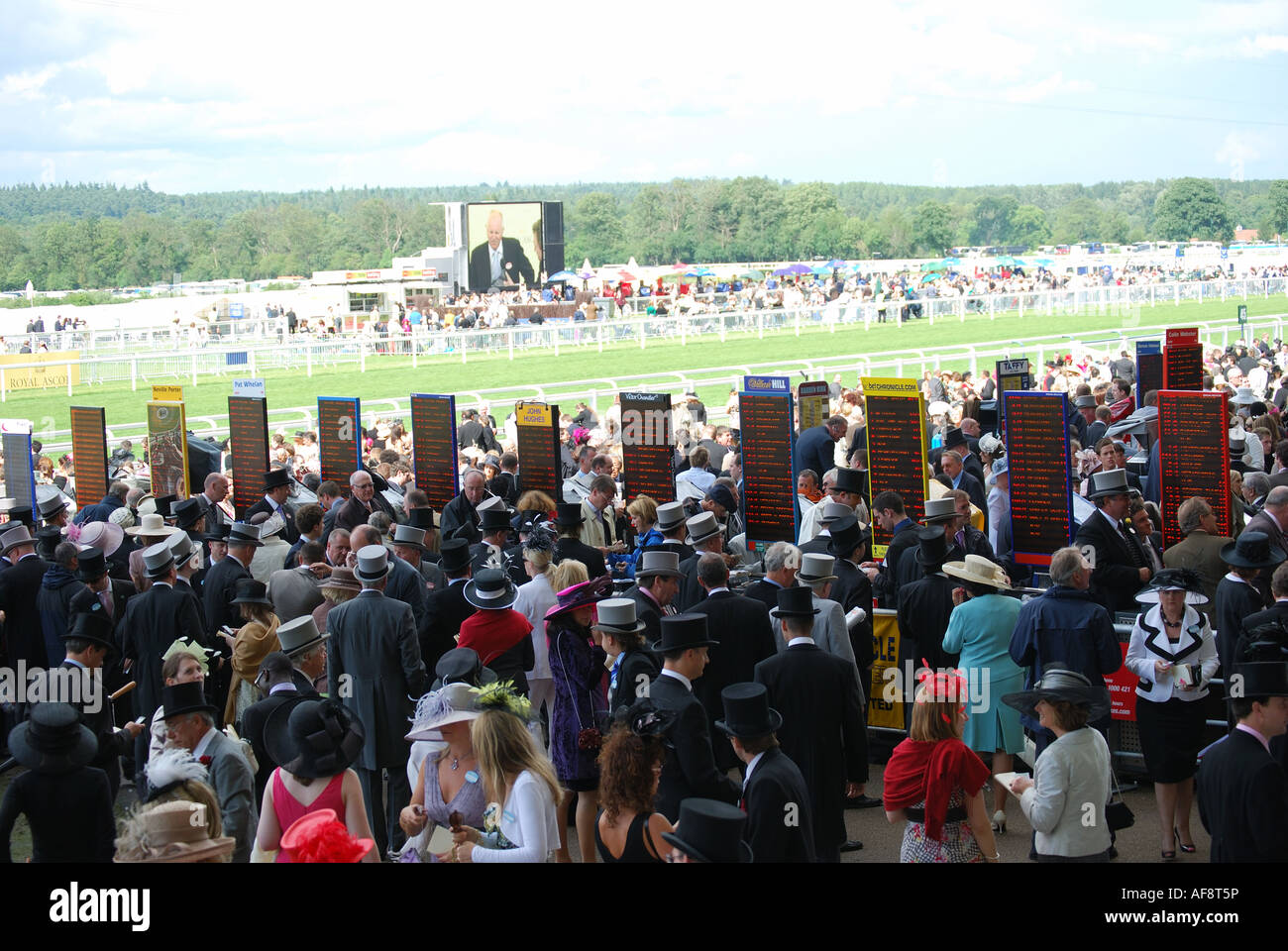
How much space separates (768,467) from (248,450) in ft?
18.1

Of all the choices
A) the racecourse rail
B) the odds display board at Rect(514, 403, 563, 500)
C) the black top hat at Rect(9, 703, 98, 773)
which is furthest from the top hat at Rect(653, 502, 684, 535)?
the racecourse rail

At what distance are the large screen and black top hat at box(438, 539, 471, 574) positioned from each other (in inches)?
2609

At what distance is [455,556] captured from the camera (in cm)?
838

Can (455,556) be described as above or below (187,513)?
below

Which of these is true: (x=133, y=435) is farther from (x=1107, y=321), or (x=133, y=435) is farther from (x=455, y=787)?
(x=1107, y=321)

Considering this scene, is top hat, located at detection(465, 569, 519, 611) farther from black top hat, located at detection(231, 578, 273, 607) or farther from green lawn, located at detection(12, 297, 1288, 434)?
green lawn, located at detection(12, 297, 1288, 434)

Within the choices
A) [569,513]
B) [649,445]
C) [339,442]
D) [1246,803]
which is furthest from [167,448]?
[1246,803]

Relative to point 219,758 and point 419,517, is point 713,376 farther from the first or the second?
point 219,758

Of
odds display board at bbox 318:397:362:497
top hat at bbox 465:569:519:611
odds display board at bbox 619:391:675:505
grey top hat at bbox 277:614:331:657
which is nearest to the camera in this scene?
grey top hat at bbox 277:614:331:657

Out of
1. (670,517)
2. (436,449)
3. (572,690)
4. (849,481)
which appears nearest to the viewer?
(572,690)

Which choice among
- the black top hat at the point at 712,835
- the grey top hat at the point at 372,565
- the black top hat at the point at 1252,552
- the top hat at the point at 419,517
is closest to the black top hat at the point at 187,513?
the top hat at the point at 419,517

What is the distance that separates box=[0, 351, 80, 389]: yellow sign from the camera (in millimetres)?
31031

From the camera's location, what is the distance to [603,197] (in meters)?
167

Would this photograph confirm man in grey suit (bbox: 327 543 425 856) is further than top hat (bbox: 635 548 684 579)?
No
